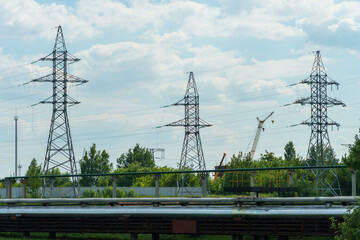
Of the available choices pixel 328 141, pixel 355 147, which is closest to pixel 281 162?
pixel 328 141

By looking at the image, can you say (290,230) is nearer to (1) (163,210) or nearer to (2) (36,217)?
(1) (163,210)

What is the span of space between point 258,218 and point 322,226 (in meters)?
2.47

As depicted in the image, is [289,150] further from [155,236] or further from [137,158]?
[155,236]

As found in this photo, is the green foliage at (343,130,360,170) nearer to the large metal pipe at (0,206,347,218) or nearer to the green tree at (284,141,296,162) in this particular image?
the large metal pipe at (0,206,347,218)

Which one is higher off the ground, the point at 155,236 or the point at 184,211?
the point at 184,211

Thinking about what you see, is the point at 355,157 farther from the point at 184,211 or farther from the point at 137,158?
the point at 137,158

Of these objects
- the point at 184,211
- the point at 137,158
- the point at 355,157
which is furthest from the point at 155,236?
the point at 137,158

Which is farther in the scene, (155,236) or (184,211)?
(155,236)

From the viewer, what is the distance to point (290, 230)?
22047 mm

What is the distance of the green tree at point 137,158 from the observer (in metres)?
126

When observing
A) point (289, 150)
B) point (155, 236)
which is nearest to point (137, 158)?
point (289, 150)

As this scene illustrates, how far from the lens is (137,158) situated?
126 m

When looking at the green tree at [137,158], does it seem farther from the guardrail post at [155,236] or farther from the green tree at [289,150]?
the guardrail post at [155,236]

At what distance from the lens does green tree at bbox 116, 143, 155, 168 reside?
4951 inches
